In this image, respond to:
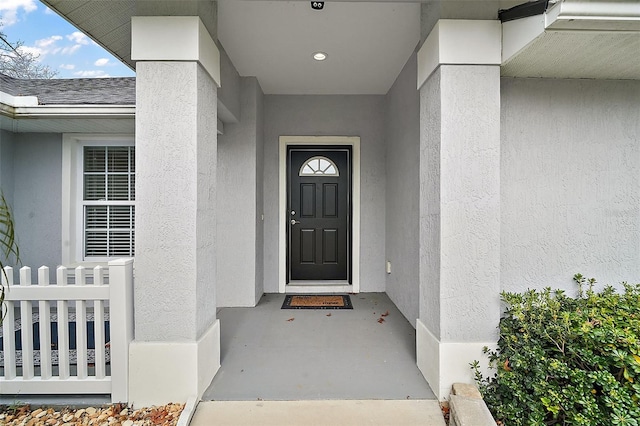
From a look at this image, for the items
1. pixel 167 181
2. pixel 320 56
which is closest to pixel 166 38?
pixel 167 181

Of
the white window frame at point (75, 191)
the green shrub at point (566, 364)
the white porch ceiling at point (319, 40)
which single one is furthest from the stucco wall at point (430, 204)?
the white window frame at point (75, 191)

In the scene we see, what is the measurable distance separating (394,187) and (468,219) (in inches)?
79.2

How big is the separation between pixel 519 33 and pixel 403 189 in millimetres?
1914

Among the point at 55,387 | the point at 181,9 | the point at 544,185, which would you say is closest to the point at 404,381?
the point at 544,185

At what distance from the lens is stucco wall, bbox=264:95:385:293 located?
454 cm

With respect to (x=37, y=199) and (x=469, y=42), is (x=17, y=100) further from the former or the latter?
(x=469, y=42)

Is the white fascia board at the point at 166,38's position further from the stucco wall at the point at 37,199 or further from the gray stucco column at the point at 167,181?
the stucco wall at the point at 37,199

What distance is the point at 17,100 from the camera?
3432 millimetres

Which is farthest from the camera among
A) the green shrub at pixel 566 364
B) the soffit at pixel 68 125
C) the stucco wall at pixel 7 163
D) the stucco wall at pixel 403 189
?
the stucco wall at pixel 7 163

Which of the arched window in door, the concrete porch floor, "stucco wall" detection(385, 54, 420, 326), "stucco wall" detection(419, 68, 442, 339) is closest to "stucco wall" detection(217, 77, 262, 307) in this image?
the concrete porch floor

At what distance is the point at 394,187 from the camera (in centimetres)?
410

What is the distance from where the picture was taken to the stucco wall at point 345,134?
4535 millimetres

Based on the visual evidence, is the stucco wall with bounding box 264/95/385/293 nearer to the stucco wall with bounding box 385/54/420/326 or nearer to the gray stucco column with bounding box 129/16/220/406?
the stucco wall with bounding box 385/54/420/326

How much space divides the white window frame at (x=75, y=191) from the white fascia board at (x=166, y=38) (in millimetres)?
2342
